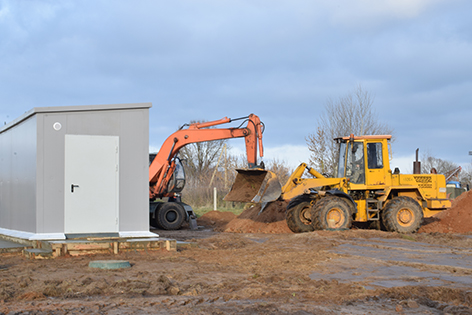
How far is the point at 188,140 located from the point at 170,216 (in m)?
3.18

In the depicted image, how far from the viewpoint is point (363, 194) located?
16.2 m

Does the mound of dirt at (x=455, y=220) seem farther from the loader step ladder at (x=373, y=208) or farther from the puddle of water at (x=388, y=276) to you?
the puddle of water at (x=388, y=276)

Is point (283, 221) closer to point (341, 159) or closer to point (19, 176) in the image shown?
point (341, 159)

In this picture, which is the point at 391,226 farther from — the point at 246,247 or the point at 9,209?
the point at 9,209

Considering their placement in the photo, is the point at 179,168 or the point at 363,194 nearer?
the point at 363,194

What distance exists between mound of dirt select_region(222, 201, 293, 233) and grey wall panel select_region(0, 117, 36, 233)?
7.95m

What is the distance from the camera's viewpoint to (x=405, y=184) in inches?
638

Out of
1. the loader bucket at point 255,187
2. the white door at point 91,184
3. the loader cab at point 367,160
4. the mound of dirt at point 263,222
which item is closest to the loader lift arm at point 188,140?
the loader bucket at point 255,187

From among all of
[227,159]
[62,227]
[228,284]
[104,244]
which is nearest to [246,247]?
[104,244]

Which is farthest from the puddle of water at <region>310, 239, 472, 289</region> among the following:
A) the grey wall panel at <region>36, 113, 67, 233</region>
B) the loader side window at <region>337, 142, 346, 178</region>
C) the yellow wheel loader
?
the grey wall panel at <region>36, 113, 67, 233</region>

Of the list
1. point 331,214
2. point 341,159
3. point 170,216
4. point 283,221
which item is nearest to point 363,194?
point 341,159

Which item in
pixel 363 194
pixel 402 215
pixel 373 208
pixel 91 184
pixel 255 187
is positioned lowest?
pixel 402 215

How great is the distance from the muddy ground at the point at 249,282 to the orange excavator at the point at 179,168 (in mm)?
6207

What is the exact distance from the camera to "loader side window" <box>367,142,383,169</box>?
15805mm
